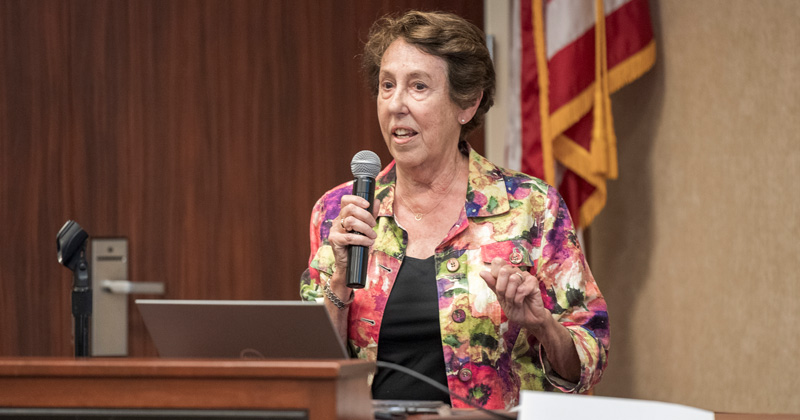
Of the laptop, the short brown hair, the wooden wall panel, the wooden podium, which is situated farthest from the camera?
the wooden wall panel

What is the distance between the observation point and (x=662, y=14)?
9.24ft

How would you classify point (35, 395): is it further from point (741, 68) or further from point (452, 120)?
point (741, 68)

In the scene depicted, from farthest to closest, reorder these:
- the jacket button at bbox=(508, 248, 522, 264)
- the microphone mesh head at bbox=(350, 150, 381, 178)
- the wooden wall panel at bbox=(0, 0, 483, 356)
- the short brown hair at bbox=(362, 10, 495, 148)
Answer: the wooden wall panel at bbox=(0, 0, 483, 356) → the short brown hair at bbox=(362, 10, 495, 148) → the jacket button at bbox=(508, 248, 522, 264) → the microphone mesh head at bbox=(350, 150, 381, 178)

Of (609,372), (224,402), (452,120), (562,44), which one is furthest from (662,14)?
(224,402)

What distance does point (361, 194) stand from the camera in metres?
1.70

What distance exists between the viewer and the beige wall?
212 cm

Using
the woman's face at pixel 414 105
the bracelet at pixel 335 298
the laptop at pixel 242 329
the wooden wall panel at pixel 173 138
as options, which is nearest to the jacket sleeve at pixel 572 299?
the woman's face at pixel 414 105

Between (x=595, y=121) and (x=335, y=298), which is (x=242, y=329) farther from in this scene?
(x=595, y=121)

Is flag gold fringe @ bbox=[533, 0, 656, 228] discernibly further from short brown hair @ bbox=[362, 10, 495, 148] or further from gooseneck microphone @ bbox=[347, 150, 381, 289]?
gooseneck microphone @ bbox=[347, 150, 381, 289]

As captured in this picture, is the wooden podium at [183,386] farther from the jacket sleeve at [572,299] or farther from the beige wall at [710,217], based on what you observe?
the beige wall at [710,217]

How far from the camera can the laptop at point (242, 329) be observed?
1288mm

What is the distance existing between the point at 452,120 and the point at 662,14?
1.11m

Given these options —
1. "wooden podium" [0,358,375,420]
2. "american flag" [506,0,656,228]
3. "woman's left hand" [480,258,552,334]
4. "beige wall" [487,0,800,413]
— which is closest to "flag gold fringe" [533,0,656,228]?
"american flag" [506,0,656,228]

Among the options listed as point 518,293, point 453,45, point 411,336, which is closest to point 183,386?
point 518,293
